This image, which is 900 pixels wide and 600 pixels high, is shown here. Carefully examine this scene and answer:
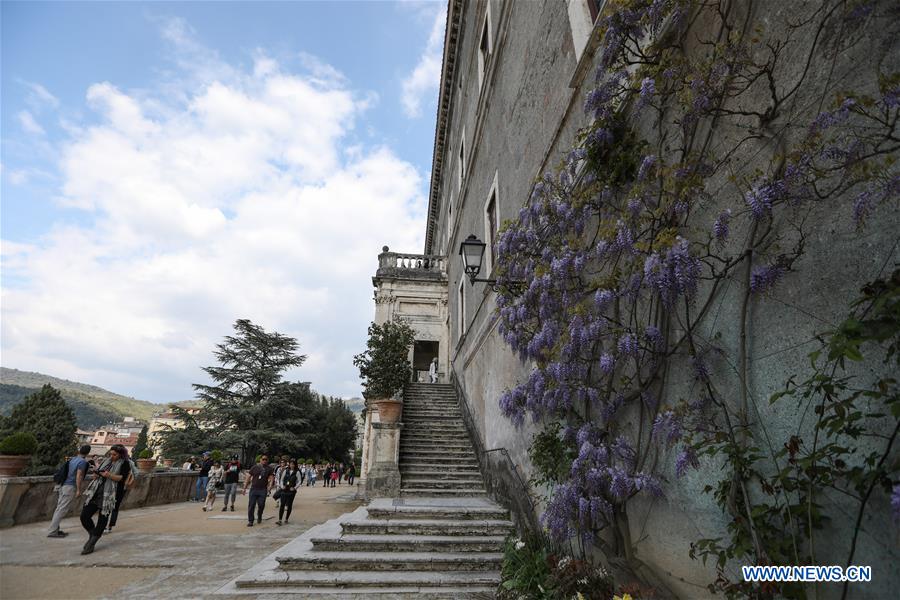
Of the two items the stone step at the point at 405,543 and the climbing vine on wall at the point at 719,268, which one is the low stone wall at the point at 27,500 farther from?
the climbing vine on wall at the point at 719,268

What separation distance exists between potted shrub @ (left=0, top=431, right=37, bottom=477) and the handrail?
363 inches

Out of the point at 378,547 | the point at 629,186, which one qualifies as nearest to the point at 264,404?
the point at 378,547

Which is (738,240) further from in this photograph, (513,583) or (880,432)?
(513,583)

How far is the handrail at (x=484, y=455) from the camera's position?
5.88 meters

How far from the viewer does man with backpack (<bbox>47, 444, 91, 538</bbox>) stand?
7.38 m

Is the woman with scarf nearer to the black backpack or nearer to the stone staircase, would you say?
the black backpack

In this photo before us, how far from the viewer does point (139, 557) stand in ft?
20.3

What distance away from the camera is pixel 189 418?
25.6 m

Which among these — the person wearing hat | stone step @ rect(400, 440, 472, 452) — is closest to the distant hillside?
the person wearing hat

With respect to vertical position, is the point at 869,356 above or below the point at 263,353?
below

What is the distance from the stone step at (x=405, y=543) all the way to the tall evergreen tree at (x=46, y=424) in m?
25.3

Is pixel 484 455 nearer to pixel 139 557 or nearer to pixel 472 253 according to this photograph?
pixel 472 253

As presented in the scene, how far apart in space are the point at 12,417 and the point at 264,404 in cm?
1235

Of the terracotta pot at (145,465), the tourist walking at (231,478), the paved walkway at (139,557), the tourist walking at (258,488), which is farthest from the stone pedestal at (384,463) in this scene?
the terracotta pot at (145,465)
